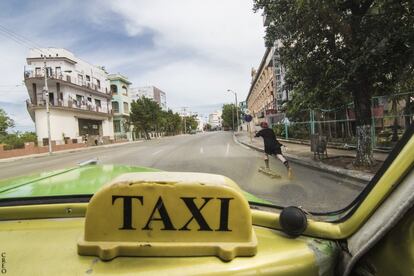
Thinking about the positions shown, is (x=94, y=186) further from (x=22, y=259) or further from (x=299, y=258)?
(x=299, y=258)

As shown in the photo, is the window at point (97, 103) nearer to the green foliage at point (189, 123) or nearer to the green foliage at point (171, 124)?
the green foliage at point (171, 124)

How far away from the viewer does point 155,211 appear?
123cm

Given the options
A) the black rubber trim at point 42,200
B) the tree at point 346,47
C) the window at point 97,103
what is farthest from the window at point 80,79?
the black rubber trim at point 42,200

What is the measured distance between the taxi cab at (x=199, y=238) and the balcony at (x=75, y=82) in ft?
148

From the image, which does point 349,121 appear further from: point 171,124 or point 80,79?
point 171,124

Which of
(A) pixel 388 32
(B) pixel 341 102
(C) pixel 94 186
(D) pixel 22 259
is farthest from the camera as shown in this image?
(B) pixel 341 102

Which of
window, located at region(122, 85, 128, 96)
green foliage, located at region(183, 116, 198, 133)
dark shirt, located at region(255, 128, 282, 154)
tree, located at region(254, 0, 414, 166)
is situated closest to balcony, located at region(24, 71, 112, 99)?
window, located at region(122, 85, 128, 96)

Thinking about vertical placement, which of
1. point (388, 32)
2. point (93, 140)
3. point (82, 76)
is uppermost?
point (82, 76)

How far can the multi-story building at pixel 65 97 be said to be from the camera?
4159 cm

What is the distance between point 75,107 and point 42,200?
1873 inches

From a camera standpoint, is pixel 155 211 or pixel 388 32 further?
pixel 388 32

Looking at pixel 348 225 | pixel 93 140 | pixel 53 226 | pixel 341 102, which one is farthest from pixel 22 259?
pixel 93 140

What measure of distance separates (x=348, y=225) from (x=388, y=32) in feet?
31.2

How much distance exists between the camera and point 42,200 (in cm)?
164
